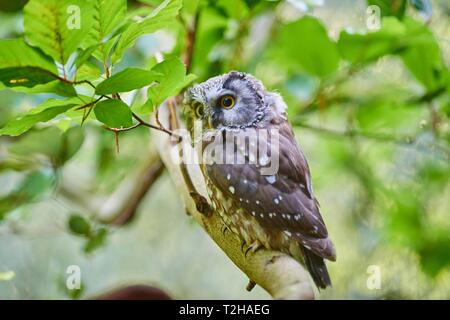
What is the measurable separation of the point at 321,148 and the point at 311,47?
355mm

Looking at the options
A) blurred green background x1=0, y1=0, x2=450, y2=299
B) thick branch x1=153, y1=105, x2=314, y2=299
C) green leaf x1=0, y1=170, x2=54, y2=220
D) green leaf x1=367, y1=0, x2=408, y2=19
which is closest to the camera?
thick branch x1=153, y1=105, x2=314, y2=299

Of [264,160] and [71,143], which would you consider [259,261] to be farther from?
[71,143]

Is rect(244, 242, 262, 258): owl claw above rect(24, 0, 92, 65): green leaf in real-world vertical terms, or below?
below

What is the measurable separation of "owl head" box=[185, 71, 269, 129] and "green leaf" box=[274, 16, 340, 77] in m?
0.22

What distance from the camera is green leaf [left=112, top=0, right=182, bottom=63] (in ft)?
1.24

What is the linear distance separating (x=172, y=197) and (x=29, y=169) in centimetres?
47

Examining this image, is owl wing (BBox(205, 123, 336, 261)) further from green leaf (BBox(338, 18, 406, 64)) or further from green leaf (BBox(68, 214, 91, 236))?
green leaf (BBox(68, 214, 91, 236))

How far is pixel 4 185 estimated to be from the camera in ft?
3.49

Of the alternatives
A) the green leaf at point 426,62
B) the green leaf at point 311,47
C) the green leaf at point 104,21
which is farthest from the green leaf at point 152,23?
the green leaf at point 426,62

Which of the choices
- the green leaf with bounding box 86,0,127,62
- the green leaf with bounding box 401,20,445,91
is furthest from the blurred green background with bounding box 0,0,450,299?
the green leaf with bounding box 86,0,127,62

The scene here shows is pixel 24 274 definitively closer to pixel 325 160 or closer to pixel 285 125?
pixel 325 160

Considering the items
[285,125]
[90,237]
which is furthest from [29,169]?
[285,125]

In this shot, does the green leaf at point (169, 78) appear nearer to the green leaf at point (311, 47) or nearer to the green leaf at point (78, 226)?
the green leaf at point (311, 47)

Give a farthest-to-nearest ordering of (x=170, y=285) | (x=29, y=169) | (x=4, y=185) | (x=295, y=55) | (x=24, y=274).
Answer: (x=170, y=285)
(x=4, y=185)
(x=24, y=274)
(x=29, y=169)
(x=295, y=55)
